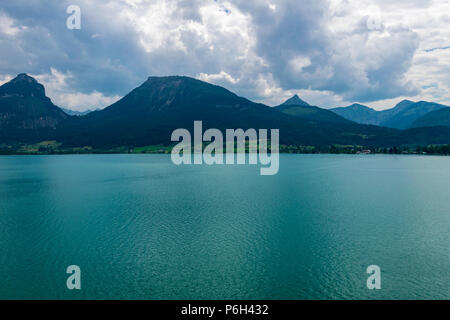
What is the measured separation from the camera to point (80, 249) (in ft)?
116

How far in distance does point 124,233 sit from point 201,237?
35.6 feet

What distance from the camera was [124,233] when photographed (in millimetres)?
41125

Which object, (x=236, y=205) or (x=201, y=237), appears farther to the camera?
(x=236, y=205)

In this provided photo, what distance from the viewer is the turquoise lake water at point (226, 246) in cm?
2600

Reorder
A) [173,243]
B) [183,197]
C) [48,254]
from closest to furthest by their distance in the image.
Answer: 1. [48,254]
2. [173,243]
3. [183,197]

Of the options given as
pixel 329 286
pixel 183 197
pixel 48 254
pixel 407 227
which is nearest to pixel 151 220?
pixel 48 254

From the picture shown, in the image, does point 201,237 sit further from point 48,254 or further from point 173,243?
point 48,254

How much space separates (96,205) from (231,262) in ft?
129

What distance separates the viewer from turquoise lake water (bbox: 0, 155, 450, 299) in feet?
85.3

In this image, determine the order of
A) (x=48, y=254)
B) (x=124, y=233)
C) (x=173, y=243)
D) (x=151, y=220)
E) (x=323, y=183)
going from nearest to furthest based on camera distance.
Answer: (x=48, y=254) < (x=173, y=243) < (x=124, y=233) < (x=151, y=220) < (x=323, y=183)

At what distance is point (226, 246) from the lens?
35.6 metres

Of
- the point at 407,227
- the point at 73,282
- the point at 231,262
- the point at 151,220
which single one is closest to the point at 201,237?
the point at 231,262

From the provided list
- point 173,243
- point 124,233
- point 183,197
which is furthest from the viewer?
point 183,197

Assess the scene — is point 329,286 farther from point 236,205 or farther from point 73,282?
point 236,205
